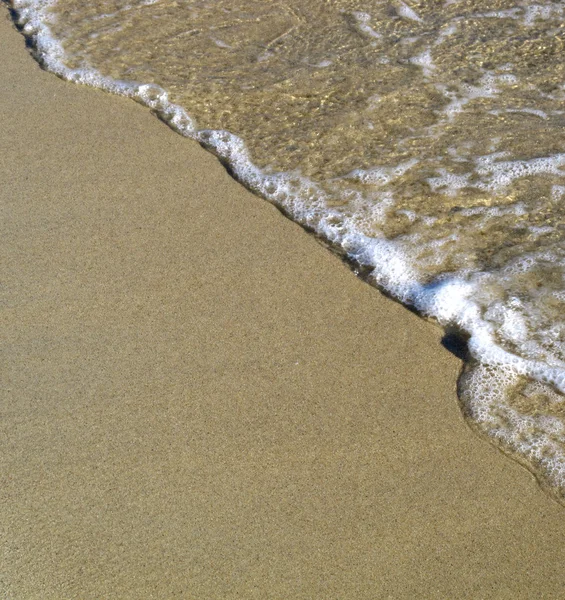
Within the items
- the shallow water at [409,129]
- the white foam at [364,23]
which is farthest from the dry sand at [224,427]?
the white foam at [364,23]

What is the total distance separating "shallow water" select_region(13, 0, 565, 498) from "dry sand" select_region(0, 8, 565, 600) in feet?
0.63

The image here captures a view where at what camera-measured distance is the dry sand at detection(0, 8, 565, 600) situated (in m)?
2.00

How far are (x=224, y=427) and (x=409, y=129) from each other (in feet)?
6.78

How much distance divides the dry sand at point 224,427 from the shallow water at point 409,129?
0.19 m

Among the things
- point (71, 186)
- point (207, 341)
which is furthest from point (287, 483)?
point (71, 186)

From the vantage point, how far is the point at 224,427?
2.34m

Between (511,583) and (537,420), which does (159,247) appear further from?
(511,583)

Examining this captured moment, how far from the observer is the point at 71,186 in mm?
3322

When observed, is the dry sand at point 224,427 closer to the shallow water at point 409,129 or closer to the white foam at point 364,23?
the shallow water at point 409,129

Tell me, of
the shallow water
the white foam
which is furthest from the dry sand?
the white foam

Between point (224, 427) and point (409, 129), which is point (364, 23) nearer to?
point (409, 129)

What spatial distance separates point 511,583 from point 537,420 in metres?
0.61

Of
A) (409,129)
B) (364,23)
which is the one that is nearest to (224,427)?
A: (409,129)

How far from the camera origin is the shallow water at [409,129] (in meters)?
2.71
